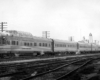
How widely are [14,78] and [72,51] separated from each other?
3772cm

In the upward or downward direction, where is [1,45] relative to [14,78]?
upward

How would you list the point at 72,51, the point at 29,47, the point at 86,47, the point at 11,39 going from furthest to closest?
1. the point at 86,47
2. the point at 72,51
3. the point at 29,47
4. the point at 11,39

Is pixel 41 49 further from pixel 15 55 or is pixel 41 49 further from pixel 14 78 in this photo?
pixel 14 78

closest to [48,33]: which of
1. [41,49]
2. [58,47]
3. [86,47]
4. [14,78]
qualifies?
[86,47]

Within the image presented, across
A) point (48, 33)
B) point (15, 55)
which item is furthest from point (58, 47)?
point (48, 33)

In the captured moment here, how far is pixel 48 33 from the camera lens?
81.0 m

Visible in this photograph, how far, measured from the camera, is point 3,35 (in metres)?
21.7

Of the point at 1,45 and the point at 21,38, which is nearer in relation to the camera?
the point at 1,45

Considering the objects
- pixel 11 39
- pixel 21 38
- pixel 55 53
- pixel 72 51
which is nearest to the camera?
pixel 11 39

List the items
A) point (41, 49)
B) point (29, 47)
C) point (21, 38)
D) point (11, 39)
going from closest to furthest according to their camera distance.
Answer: point (11, 39), point (21, 38), point (29, 47), point (41, 49)

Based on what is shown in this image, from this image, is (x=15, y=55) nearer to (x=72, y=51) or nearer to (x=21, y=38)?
A: (x=21, y=38)

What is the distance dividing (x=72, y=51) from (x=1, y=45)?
27.7 meters

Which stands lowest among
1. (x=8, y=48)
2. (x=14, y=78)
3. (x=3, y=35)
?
(x=14, y=78)

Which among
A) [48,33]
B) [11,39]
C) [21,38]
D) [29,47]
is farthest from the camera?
[48,33]
